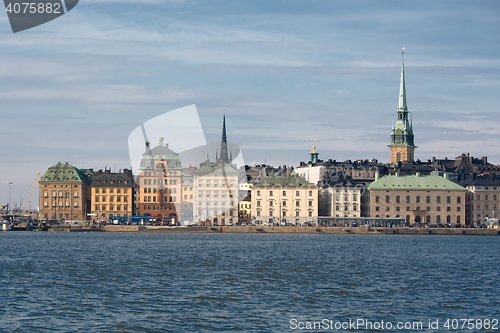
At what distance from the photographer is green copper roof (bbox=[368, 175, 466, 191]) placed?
→ 133 m

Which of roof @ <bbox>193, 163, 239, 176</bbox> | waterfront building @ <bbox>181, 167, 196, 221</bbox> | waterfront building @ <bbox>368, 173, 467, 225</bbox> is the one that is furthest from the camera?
waterfront building @ <bbox>181, 167, 196, 221</bbox>

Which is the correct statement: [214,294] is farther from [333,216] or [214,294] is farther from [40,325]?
[333,216]

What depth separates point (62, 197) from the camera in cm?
13875

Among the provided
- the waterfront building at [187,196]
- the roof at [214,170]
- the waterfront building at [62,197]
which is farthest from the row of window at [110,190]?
the roof at [214,170]

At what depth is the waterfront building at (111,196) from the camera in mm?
138750

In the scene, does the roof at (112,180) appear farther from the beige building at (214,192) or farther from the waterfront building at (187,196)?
the beige building at (214,192)

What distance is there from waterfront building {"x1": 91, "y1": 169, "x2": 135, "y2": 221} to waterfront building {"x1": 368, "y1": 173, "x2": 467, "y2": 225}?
3565cm

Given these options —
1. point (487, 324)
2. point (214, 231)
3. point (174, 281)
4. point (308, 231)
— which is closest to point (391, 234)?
point (308, 231)

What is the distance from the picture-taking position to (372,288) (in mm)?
37906

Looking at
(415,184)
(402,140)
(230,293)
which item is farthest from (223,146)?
(230,293)

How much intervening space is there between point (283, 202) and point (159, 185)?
19.4 metres

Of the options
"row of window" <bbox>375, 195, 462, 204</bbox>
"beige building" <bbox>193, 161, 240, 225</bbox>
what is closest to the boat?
"beige building" <bbox>193, 161, 240, 225</bbox>

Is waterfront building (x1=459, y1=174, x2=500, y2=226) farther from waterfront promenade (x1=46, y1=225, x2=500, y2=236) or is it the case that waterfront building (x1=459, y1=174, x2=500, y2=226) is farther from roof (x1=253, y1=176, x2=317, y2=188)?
roof (x1=253, y1=176, x2=317, y2=188)

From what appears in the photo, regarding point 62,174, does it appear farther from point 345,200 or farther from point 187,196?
point 345,200
